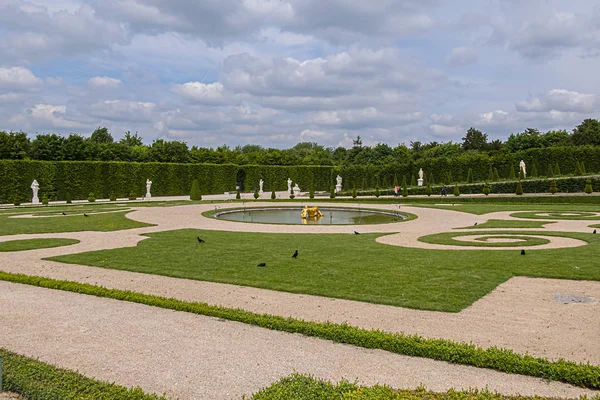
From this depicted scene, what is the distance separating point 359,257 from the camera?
1064cm

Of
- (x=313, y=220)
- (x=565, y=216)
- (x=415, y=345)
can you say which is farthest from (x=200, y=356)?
(x=565, y=216)

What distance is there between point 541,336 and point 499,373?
1331mm

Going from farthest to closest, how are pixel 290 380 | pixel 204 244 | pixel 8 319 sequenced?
pixel 204 244, pixel 8 319, pixel 290 380

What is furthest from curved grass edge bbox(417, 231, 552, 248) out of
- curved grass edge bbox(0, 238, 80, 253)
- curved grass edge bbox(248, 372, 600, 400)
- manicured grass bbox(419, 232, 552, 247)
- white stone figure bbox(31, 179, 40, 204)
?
white stone figure bbox(31, 179, 40, 204)

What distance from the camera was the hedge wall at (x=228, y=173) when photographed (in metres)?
35.9

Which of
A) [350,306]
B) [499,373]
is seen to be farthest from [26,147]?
[499,373]

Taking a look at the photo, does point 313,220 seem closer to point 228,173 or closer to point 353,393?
point 353,393

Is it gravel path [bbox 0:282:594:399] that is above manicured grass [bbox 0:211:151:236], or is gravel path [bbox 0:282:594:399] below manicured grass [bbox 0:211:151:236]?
below

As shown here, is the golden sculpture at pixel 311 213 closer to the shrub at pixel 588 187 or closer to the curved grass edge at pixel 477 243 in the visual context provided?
the curved grass edge at pixel 477 243

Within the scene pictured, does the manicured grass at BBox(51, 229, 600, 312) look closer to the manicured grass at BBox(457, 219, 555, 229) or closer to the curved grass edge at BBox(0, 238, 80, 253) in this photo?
the curved grass edge at BBox(0, 238, 80, 253)

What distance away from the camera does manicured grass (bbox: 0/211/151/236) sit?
53.4ft

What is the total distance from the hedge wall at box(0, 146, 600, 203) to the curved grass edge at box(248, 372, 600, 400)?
34.2m

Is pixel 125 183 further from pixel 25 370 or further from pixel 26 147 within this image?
pixel 25 370

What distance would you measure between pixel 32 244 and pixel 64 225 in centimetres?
494
